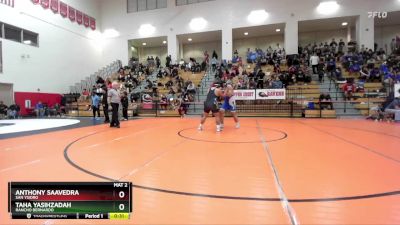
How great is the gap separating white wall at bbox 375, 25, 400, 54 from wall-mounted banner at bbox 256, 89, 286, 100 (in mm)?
15987

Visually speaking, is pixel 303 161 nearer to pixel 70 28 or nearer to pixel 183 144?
pixel 183 144

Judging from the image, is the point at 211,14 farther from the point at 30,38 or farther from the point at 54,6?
the point at 30,38

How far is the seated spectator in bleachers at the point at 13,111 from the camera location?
612 inches

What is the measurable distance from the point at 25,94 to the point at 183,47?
16.3 metres

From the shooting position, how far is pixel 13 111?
15703 millimetres

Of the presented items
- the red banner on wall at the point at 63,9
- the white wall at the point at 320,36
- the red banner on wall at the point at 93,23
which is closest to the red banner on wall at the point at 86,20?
the red banner on wall at the point at 93,23

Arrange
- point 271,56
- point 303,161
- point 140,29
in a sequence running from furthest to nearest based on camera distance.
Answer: point 140,29
point 271,56
point 303,161

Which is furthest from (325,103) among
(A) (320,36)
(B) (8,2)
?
(B) (8,2)

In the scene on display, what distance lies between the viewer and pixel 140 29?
24.8 meters

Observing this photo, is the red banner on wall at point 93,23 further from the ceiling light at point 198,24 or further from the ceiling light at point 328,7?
the ceiling light at point 328,7

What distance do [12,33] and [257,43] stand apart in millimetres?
21132

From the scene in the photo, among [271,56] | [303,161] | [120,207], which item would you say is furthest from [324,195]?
[271,56]
